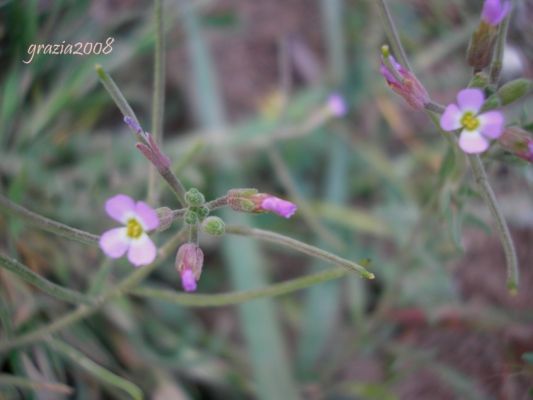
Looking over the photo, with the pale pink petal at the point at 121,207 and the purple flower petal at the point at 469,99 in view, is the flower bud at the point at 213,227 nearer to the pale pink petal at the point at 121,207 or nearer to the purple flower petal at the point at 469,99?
the pale pink petal at the point at 121,207

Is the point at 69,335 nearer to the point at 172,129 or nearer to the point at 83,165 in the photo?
the point at 83,165

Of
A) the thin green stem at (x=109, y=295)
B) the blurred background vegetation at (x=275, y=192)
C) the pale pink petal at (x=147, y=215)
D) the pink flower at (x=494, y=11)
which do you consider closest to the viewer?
the pale pink petal at (x=147, y=215)

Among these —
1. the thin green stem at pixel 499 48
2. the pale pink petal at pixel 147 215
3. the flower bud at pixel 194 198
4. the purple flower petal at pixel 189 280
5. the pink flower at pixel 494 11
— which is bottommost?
the purple flower petal at pixel 189 280

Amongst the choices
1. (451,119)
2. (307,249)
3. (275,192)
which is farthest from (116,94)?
(275,192)

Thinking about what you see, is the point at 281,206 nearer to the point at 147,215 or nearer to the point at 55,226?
the point at 147,215

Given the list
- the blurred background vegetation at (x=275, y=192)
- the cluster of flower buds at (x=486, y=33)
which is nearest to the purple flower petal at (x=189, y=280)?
the blurred background vegetation at (x=275, y=192)
